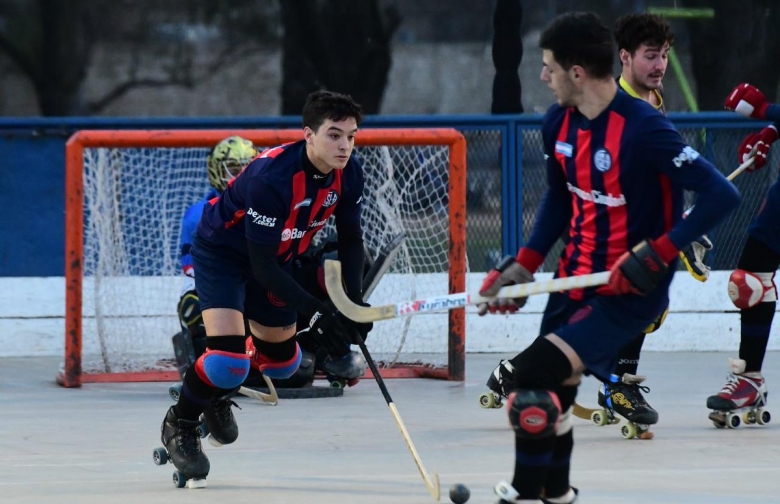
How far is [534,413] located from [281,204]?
1.46 metres

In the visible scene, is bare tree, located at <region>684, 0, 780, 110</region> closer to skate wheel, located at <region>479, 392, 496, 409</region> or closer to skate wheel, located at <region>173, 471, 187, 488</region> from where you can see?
skate wheel, located at <region>479, 392, 496, 409</region>

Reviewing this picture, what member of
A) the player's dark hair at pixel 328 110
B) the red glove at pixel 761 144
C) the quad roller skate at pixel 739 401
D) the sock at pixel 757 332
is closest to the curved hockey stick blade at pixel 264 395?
the player's dark hair at pixel 328 110

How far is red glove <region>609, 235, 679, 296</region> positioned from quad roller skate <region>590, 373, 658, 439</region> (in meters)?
2.03

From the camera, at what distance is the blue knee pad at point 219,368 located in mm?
5070

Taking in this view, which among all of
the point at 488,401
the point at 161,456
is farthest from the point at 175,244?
the point at 161,456

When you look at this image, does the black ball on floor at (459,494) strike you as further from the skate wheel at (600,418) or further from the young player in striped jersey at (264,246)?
the skate wheel at (600,418)

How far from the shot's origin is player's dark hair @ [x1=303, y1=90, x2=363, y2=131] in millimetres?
5082

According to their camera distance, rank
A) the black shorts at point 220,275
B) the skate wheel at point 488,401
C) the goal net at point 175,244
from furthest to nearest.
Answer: the goal net at point 175,244, the skate wheel at point 488,401, the black shorts at point 220,275

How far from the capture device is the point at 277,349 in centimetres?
580

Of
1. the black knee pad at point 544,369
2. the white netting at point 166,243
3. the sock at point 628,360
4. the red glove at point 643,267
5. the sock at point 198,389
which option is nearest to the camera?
the red glove at point 643,267

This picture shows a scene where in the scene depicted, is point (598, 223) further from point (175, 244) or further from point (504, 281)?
point (175, 244)

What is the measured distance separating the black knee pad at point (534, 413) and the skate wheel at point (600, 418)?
218 cm

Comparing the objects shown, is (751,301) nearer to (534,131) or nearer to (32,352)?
(534,131)

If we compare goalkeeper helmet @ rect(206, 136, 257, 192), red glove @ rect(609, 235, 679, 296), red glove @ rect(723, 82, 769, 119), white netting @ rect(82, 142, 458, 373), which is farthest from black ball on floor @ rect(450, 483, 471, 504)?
white netting @ rect(82, 142, 458, 373)
